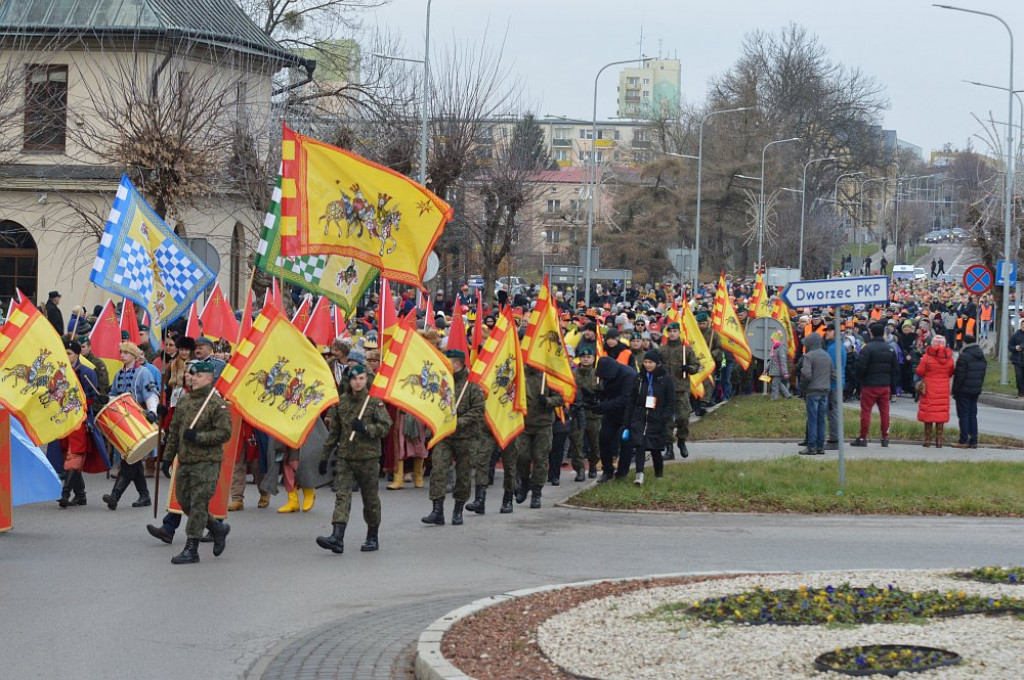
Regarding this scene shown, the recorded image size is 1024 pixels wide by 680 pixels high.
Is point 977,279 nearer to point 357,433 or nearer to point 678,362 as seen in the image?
point 678,362

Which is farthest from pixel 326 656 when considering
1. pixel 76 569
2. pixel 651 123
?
pixel 651 123

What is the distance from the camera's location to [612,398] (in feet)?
55.2

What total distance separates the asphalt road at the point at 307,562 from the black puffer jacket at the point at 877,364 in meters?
5.64

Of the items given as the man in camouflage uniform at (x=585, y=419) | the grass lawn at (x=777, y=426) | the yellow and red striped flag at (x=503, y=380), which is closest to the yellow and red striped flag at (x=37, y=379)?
the yellow and red striped flag at (x=503, y=380)

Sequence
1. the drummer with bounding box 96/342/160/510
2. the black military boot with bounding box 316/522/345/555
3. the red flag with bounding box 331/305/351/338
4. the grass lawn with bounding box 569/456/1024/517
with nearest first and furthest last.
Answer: the black military boot with bounding box 316/522/345/555
the grass lawn with bounding box 569/456/1024/517
the drummer with bounding box 96/342/160/510
the red flag with bounding box 331/305/351/338

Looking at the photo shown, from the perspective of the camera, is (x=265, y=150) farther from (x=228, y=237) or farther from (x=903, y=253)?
(x=903, y=253)

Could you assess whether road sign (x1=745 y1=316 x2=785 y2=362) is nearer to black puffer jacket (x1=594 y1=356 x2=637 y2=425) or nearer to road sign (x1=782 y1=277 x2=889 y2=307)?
black puffer jacket (x1=594 y1=356 x2=637 y2=425)

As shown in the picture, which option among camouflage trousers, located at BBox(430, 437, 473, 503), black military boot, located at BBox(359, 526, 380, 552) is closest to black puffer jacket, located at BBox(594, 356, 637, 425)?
camouflage trousers, located at BBox(430, 437, 473, 503)

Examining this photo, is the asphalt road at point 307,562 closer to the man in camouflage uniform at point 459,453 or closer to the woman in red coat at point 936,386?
the man in camouflage uniform at point 459,453

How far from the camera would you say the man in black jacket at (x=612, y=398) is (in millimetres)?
16703

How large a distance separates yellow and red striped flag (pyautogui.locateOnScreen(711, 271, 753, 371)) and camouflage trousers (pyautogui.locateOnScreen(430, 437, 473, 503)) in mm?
11372

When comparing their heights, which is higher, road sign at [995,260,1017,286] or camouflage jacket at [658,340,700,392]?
road sign at [995,260,1017,286]

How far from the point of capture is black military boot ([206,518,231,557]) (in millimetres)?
12242

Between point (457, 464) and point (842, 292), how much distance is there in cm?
442
